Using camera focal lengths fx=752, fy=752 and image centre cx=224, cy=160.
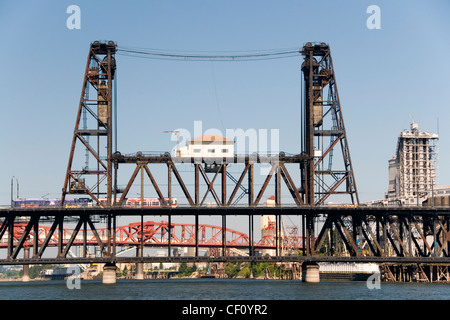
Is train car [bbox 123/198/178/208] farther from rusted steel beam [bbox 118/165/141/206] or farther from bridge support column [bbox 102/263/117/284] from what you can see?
bridge support column [bbox 102/263/117/284]

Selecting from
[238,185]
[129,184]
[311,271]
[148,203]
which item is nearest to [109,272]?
[129,184]

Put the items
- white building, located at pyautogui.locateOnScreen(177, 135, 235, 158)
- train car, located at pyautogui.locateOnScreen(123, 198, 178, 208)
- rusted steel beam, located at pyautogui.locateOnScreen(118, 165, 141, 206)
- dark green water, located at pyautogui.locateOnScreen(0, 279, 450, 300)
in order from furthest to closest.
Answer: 1. white building, located at pyautogui.locateOnScreen(177, 135, 235, 158)
2. rusted steel beam, located at pyautogui.locateOnScreen(118, 165, 141, 206)
3. train car, located at pyautogui.locateOnScreen(123, 198, 178, 208)
4. dark green water, located at pyautogui.locateOnScreen(0, 279, 450, 300)

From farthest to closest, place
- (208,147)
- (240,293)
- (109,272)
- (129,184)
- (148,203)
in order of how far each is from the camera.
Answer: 1. (148,203)
2. (109,272)
3. (208,147)
4. (129,184)
5. (240,293)

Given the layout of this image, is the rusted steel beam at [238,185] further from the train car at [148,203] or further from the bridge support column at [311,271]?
the bridge support column at [311,271]

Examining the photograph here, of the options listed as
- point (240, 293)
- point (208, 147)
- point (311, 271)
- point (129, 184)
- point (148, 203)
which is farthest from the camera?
point (148, 203)

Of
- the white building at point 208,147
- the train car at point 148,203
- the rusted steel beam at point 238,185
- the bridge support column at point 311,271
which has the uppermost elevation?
the white building at point 208,147

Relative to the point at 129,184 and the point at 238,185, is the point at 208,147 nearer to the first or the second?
the point at 238,185

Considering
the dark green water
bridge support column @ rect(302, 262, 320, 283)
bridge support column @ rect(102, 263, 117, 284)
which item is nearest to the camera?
the dark green water

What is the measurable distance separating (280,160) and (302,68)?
1326 cm

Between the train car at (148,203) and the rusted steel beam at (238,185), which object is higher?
the rusted steel beam at (238,185)

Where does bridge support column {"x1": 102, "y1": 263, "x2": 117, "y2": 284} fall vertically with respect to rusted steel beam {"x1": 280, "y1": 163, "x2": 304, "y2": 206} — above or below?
below

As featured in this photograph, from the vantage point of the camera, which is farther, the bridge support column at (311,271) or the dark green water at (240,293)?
the bridge support column at (311,271)

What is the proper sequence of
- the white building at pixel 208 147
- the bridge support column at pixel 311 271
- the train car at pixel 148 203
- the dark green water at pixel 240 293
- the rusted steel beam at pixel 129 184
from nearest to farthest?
the dark green water at pixel 240 293, the train car at pixel 148 203, the rusted steel beam at pixel 129 184, the white building at pixel 208 147, the bridge support column at pixel 311 271
